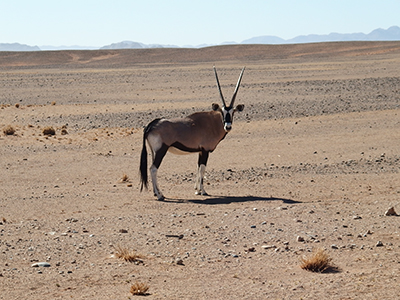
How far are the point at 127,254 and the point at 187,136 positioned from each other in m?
5.03

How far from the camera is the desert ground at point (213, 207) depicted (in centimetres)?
755

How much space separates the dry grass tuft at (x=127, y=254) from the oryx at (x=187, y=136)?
397cm

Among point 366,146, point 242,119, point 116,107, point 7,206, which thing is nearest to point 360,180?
point 366,146

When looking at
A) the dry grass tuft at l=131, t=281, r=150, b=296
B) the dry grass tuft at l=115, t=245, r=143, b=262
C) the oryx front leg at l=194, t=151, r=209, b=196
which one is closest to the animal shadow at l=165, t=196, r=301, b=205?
the oryx front leg at l=194, t=151, r=209, b=196

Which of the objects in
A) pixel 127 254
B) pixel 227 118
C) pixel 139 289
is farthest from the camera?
pixel 227 118

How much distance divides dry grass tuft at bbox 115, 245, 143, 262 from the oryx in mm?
3974

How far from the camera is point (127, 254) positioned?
26.9 ft

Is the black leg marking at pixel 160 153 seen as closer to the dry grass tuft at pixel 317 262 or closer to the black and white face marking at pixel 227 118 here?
the black and white face marking at pixel 227 118

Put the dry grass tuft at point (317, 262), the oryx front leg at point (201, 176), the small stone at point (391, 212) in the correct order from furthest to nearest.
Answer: the oryx front leg at point (201, 176) < the small stone at point (391, 212) < the dry grass tuft at point (317, 262)

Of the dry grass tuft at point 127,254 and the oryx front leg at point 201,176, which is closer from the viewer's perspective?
the dry grass tuft at point 127,254

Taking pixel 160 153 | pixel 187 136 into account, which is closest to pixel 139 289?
pixel 160 153

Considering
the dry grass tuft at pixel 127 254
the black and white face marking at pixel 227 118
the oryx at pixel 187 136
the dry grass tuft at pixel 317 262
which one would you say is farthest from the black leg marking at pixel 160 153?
the dry grass tuft at pixel 317 262

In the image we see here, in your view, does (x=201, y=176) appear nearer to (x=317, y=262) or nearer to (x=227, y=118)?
(x=227, y=118)

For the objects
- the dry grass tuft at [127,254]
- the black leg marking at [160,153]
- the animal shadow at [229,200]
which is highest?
the black leg marking at [160,153]
